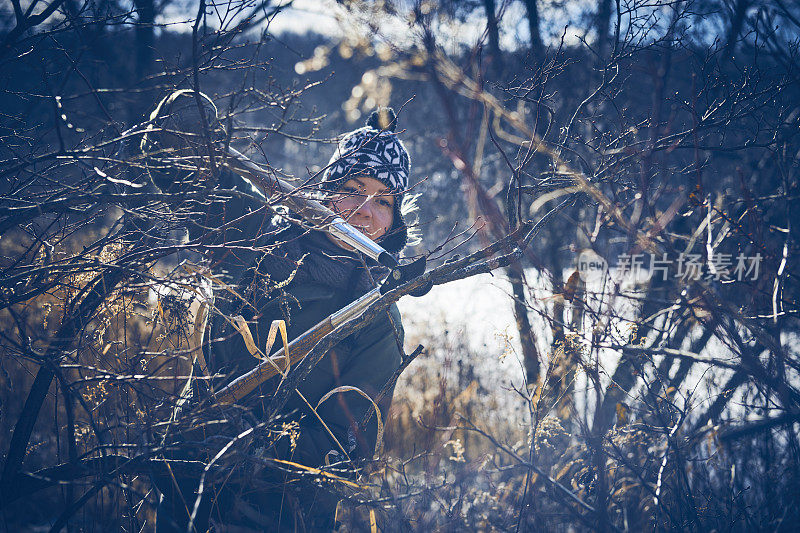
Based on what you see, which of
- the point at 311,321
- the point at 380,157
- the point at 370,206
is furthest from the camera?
the point at 380,157

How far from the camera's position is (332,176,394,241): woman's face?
2.35 m

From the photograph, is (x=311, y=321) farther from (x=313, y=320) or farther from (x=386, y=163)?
(x=386, y=163)

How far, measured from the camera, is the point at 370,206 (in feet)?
7.88

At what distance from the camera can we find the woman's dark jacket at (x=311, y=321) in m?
2.11

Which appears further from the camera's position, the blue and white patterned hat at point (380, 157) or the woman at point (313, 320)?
the blue and white patterned hat at point (380, 157)

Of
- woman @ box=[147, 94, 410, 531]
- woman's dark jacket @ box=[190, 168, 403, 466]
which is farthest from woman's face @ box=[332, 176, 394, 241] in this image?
woman's dark jacket @ box=[190, 168, 403, 466]

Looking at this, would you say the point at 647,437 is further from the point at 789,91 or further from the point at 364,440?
the point at 789,91

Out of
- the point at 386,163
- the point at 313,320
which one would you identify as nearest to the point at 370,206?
the point at 386,163

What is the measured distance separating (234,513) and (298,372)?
0.63 meters

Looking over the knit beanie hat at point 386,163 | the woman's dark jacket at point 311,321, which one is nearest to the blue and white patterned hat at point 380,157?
the knit beanie hat at point 386,163

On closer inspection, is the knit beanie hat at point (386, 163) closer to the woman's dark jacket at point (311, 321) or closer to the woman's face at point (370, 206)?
the woman's face at point (370, 206)

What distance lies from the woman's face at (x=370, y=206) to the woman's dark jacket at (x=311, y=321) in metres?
0.16

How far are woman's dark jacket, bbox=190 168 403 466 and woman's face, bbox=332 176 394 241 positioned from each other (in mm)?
158

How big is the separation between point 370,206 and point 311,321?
1.90 ft
